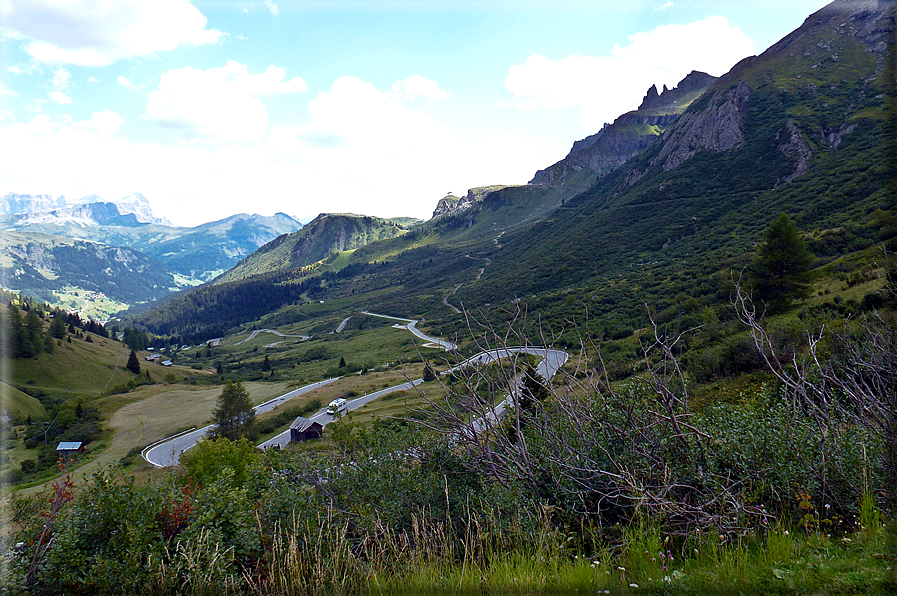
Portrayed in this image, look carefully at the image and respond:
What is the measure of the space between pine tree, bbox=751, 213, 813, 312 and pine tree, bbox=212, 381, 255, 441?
5628 cm

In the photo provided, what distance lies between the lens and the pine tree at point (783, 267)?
31.4 meters

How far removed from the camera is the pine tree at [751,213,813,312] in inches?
1236

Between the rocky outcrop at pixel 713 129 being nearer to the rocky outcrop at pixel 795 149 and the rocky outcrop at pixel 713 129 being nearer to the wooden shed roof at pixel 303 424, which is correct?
the rocky outcrop at pixel 795 149

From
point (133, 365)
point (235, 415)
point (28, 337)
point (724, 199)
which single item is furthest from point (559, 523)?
point (28, 337)

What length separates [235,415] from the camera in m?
48.4

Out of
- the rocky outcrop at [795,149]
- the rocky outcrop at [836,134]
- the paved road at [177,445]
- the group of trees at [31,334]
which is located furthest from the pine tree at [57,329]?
the rocky outcrop at [836,134]

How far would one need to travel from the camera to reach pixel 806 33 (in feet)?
497

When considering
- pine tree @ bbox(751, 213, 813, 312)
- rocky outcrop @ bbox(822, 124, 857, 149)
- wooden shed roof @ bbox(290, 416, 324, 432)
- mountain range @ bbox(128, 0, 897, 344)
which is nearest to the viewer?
pine tree @ bbox(751, 213, 813, 312)

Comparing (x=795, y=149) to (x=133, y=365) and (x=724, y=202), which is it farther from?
(x=133, y=365)

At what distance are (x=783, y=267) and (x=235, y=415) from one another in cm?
6031

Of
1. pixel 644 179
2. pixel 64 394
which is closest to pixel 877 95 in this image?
pixel 644 179

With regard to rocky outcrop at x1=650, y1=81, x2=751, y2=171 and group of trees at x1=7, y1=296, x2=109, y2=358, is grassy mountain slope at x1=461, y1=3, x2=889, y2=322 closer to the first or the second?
rocky outcrop at x1=650, y1=81, x2=751, y2=171

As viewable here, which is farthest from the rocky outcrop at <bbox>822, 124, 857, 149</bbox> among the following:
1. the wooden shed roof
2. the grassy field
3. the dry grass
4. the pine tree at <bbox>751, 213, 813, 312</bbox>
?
the grassy field

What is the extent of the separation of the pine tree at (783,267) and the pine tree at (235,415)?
56.3 metres
